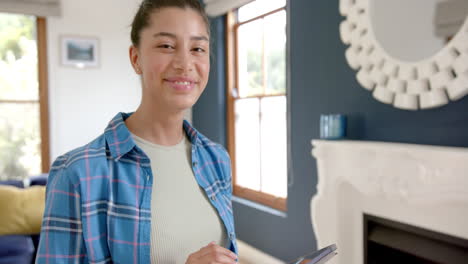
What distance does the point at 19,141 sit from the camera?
4.46m

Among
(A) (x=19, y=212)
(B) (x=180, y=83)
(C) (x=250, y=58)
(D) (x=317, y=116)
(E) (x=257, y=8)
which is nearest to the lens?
(B) (x=180, y=83)

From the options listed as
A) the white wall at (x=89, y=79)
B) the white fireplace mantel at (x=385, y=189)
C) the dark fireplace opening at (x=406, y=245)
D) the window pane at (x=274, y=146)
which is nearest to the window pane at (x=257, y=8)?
the window pane at (x=274, y=146)

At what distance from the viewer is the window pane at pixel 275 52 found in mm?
3160

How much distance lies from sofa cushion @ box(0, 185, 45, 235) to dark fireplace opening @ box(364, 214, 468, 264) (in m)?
2.20

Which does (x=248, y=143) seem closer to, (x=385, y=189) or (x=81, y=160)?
(x=385, y=189)

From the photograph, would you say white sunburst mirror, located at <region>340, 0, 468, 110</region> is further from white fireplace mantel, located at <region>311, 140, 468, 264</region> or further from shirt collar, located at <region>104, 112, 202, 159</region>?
shirt collar, located at <region>104, 112, 202, 159</region>

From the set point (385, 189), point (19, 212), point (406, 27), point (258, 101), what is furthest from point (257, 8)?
point (19, 212)

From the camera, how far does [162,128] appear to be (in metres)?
1.02

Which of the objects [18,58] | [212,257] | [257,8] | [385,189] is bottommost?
[385,189]

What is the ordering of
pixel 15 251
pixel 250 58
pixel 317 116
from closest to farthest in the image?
pixel 15 251
pixel 317 116
pixel 250 58

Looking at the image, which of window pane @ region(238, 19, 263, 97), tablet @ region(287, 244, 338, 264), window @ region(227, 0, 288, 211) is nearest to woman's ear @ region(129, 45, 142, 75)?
tablet @ region(287, 244, 338, 264)

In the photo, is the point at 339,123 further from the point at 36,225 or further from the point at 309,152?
the point at 36,225

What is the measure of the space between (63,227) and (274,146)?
2642mm

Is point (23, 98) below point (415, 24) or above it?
below
